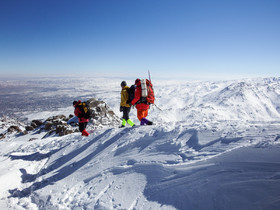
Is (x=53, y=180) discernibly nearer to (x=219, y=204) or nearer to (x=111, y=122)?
(x=219, y=204)

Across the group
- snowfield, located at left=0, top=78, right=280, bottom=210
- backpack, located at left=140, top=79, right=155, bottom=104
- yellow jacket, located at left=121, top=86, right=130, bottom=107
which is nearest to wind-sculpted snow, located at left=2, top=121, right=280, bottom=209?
snowfield, located at left=0, top=78, right=280, bottom=210

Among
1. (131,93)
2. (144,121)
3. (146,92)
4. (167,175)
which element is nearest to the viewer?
(167,175)

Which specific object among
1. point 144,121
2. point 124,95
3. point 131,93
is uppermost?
point 131,93

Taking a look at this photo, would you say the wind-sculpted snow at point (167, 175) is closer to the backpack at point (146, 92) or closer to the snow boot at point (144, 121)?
the snow boot at point (144, 121)

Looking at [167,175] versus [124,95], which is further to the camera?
[124,95]

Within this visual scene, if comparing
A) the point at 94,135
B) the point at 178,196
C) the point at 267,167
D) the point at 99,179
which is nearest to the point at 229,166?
the point at 267,167

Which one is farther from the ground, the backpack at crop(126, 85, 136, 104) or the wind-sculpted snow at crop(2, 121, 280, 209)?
the backpack at crop(126, 85, 136, 104)

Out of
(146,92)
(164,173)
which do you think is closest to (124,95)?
(146,92)

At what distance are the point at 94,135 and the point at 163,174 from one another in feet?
17.5

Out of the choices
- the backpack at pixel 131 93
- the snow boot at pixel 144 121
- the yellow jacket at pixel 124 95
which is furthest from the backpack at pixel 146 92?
the yellow jacket at pixel 124 95

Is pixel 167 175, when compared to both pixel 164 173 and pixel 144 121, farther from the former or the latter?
pixel 144 121

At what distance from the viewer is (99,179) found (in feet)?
15.5

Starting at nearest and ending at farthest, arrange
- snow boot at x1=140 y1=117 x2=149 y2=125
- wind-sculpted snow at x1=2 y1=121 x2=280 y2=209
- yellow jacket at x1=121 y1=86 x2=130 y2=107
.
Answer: wind-sculpted snow at x1=2 y1=121 x2=280 y2=209
snow boot at x1=140 y1=117 x2=149 y2=125
yellow jacket at x1=121 y1=86 x2=130 y2=107

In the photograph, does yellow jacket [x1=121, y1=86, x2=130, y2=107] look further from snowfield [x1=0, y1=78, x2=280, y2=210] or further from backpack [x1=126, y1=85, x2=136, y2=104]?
snowfield [x1=0, y1=78, x2=280, y2=210]
